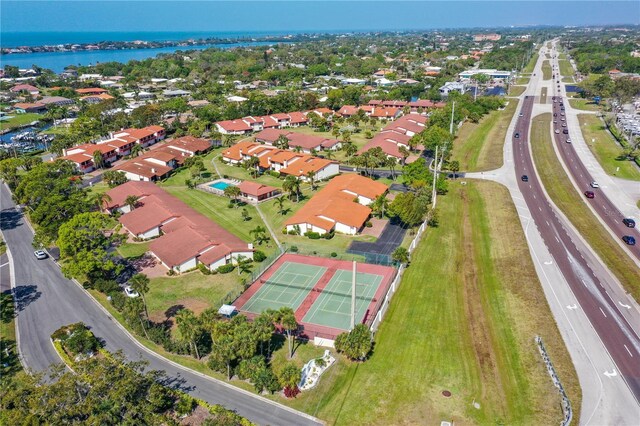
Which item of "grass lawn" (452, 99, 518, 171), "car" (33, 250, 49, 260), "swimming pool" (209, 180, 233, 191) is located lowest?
"grass lawn" (452, 99, 518, 171)

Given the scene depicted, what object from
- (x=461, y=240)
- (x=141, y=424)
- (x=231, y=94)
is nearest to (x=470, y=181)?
(x=461, y=240)

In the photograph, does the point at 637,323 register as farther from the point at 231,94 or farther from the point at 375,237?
the point at 231,94

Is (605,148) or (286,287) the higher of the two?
(286,287)

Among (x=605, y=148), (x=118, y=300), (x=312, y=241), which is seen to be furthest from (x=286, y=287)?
(x=605, y=148)

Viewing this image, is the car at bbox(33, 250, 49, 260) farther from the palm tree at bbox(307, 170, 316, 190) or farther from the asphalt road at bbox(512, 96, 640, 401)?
the asphalt road at bbox(512, 96, 640, 401)

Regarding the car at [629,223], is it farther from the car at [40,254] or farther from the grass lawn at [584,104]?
the grass lawn at [584,104]

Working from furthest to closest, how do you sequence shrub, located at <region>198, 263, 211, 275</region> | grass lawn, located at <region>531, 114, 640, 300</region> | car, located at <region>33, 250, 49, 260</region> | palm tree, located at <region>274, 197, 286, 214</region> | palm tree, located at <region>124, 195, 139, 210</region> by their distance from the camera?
palm tree, located at <region>274, 197, 286, 214</region> < palm tree, located at <region>124, 195, 139, 210</region> < car, located at <region>33, 250, 49, 260</region> < shrub, located at <region>198, 263, 211, 275</region> < grass lawn, located at <region>531, 114, 640, 300</region>

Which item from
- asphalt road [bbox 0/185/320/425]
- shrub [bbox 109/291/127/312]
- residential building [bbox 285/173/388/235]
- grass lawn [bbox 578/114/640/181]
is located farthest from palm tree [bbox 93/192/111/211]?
grass lawn [bbox 578/114/640/181]

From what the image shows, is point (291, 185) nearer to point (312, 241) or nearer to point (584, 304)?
point (312, 241)
